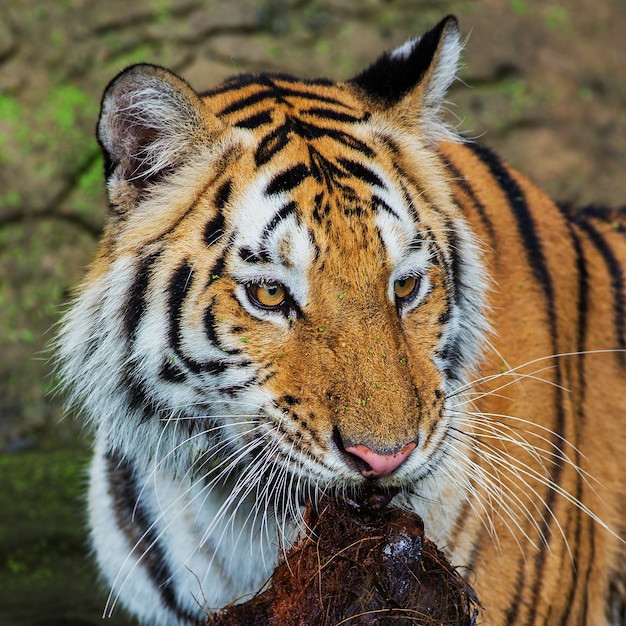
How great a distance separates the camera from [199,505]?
8.72ft

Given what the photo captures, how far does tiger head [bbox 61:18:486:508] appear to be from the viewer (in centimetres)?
211

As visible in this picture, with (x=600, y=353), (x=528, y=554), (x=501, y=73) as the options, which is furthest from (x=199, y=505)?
(x=501, y=73)

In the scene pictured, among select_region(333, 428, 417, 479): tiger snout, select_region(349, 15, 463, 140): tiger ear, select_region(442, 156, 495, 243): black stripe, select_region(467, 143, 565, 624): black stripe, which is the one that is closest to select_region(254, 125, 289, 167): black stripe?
select_region(349, 15, 463, 140): tiger ear

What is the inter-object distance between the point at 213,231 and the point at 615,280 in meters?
1.38

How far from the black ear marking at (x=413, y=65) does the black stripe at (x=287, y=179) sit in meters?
0.44

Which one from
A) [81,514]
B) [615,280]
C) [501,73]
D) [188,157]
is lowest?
[81,514]

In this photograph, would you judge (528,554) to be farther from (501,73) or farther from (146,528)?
(501,73)

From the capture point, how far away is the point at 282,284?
7.18ft

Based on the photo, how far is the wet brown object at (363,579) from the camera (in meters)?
2.07

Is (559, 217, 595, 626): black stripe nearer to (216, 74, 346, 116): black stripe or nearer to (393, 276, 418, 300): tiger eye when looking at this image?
(393, 276, 418, 300): tiger eye

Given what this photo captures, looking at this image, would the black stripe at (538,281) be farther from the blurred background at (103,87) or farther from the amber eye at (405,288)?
the blurred background at (103,87)

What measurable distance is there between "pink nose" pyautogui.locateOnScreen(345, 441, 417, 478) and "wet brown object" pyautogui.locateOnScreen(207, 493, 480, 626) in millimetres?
141

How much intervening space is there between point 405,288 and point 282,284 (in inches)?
12.1

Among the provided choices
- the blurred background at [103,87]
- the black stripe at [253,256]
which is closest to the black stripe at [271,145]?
the black stripe at [253,256]
